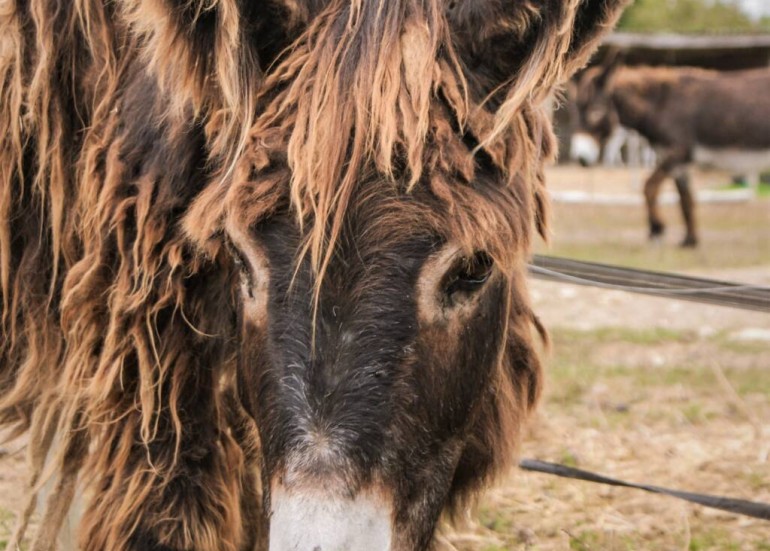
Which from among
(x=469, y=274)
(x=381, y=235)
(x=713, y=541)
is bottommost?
(x=713, y=541)

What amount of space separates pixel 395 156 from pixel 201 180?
652 mm

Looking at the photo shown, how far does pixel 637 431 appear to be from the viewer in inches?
195

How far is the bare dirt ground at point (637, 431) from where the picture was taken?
146 inches

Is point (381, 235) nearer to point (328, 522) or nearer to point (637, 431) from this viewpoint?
point (328, 522)

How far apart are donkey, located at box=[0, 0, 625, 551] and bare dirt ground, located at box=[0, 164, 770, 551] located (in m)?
0.66

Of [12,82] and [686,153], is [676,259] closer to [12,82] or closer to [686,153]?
[686,153]

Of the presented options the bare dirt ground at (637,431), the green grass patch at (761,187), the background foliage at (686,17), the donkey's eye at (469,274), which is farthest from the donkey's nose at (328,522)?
the background foliage at (686,17)

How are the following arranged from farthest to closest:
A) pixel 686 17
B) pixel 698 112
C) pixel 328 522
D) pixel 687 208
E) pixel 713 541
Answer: pixel 686 17 < pixel 698 112 < pixel 687 208 < pixel 713 541 < pixel 328 522

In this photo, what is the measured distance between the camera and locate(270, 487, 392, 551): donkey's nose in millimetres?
1787

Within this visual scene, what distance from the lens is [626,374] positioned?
6047 mm

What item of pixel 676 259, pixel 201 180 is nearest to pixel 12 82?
pixel 201 180

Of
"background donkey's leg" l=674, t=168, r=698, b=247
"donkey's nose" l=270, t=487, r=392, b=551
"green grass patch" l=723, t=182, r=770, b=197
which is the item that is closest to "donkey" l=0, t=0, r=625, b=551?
"donkey's nose" l=270, t=487, r=392, b=551

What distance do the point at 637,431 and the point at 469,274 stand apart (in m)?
3.16

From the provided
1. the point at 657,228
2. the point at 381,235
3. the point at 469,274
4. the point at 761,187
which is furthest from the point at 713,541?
the point at 761,187
